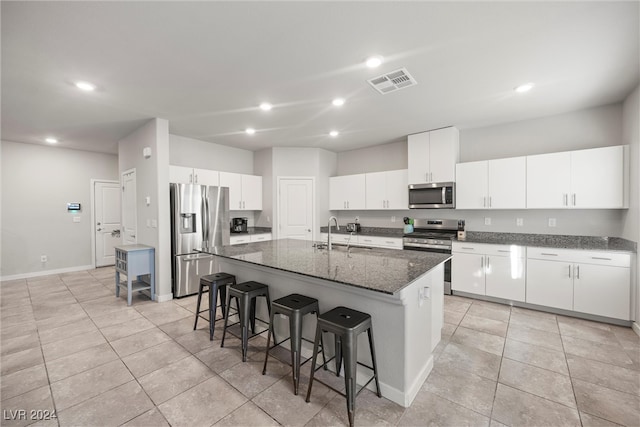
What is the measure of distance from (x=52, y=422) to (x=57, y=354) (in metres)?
1.12

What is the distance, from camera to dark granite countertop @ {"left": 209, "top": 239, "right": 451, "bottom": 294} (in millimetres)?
1760

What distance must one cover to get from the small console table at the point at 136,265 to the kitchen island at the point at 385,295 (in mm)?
2073

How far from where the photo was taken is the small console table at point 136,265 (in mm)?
3887

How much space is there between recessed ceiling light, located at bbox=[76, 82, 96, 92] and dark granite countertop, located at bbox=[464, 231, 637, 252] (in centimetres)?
516

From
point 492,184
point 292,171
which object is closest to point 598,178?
point 492,184

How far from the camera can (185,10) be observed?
5.98 ft

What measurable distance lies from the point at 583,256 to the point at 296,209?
445 centimetres

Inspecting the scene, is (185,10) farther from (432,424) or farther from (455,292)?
(455,292)

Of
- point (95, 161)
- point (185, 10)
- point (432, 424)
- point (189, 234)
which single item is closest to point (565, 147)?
point (432, 424)

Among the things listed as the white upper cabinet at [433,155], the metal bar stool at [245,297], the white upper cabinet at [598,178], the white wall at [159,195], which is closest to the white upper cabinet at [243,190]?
the white wall at [159,195]

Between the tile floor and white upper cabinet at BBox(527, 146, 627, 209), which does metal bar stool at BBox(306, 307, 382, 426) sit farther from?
white upper cabinet at BBox(527, 146, 627, 209)

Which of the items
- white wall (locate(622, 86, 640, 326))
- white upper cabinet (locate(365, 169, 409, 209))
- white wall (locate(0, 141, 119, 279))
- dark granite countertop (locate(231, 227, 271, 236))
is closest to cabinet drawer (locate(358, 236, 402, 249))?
white upper cabinet (locate(365, 169, 409, 209))

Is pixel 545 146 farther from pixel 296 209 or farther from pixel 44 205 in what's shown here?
pixel 44 205

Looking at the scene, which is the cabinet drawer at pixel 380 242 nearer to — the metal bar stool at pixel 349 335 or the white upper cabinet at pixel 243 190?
the white upper cabinet at pixel 243 190
